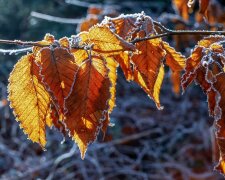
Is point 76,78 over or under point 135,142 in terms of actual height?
over

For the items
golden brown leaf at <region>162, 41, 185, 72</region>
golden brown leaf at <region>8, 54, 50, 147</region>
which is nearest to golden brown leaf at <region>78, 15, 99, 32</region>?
golden brown leaf at <region>162, 41, 185, 72</region>

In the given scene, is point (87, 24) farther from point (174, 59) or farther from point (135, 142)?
point (135, 142)

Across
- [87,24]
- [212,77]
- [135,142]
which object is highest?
[212,77]

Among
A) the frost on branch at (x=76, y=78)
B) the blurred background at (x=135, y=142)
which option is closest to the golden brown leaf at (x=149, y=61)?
the frost on branch at (x=76, y=78)

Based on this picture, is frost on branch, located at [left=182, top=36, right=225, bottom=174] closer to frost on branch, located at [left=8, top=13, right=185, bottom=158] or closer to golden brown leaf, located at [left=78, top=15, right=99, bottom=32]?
frost on branch, located at [left=8, top=13, right=185, bottom=158]

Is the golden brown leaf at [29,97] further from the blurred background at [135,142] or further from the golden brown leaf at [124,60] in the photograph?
the blurred background at [135,142]

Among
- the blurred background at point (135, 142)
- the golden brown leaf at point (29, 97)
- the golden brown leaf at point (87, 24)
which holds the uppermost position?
the golden brown leaf at point (29, 97)

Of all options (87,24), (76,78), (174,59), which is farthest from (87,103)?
(87,24)
